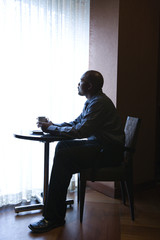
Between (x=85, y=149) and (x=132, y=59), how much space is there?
49.7 inches

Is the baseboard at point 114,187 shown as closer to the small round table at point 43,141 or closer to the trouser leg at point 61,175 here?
the small round table at point 43,141

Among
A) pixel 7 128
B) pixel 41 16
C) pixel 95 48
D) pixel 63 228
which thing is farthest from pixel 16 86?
pixel 63 228

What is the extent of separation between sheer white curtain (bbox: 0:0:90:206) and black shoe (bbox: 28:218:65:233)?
58cm

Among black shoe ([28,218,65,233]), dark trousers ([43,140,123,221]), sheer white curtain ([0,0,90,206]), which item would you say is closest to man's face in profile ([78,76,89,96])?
dark trousers ([43,140,123,221])

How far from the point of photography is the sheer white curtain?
2558 millimetres

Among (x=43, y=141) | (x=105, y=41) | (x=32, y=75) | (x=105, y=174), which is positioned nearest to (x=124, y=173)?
(x=105, y=174)

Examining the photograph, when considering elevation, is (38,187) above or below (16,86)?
below

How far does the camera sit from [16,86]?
260cm

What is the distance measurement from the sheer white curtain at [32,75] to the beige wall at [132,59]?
0.73 feet

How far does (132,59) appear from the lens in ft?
9.71

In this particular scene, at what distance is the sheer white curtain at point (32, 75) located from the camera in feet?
8.39

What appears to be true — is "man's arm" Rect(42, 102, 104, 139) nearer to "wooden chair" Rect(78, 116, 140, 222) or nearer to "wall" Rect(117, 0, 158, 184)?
"wooden chair" Rect(78, 116, 140, 222)

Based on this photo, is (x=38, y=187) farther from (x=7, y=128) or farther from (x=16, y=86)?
(x=16, y=86)

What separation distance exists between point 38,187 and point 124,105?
121 cm
